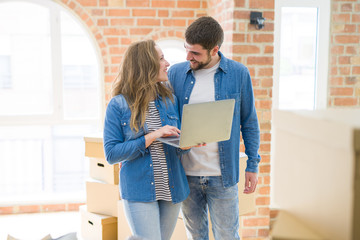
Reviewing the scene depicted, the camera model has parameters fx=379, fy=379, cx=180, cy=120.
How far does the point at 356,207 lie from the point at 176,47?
11.4 ft

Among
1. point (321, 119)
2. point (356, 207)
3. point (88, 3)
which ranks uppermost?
point (88, 3)

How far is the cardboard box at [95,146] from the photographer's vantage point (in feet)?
9.61

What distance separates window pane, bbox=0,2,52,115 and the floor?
1.09 metres

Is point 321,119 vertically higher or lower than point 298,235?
higher

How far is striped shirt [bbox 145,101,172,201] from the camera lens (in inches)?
69.5

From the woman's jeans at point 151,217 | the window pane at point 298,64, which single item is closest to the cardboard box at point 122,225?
the woman's jeans at point 151,217

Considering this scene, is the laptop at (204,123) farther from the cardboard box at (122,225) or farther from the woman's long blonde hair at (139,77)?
the cardboard box at (122,225)

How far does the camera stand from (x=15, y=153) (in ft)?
14.4

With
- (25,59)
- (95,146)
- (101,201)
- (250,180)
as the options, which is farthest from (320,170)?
(25,59)

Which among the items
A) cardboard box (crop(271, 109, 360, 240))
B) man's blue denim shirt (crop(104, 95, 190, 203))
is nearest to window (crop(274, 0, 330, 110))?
man's blue denim shirt (crop(104, 95, 190, 203))

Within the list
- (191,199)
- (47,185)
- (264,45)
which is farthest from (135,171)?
(47,185)

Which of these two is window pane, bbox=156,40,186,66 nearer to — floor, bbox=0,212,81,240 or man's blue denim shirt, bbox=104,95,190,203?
floor, bbox=0,212,81,240

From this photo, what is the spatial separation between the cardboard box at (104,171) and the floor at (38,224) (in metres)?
0.75

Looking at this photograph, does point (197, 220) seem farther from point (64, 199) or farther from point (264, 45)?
point (64, 199)
